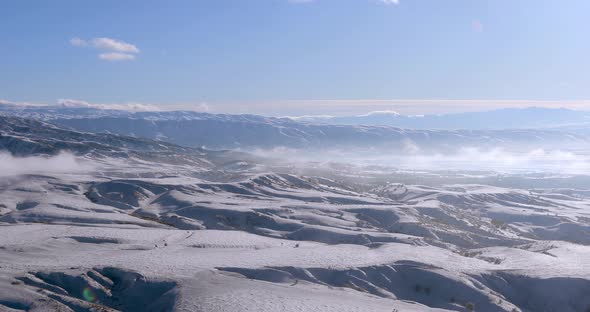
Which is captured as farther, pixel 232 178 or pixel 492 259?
pixel 232 178

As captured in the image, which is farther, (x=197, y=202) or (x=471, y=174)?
(x=471, y=174)

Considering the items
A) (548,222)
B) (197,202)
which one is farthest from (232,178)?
(548,222)

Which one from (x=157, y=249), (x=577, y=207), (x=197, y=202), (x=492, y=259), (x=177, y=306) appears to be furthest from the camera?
(x=577, y=207)

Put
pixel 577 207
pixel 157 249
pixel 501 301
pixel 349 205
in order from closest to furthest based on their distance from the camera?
pixel 501 301 → pixel 157 249 → pixel 349 205 → pixel 577 207

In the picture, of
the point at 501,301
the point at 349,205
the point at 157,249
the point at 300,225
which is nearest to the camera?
the point at 501,301

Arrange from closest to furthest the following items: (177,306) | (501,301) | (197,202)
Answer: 1. (177,306)
2. (501,301)
3. (197,202)

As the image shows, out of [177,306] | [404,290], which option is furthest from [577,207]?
[177,306]

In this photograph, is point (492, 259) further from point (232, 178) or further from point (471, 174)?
point (471, 174)

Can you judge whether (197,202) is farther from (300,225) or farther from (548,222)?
(548,222)
